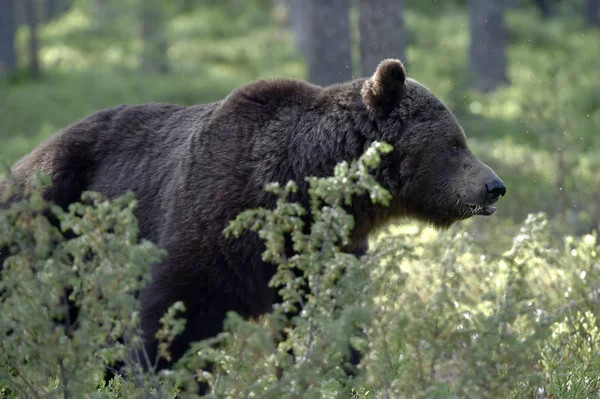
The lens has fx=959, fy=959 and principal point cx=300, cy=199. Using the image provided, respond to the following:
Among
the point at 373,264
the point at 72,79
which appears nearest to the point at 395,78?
the point at 373,264

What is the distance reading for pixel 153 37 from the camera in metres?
20.9

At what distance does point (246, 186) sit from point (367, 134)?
2.38 ft

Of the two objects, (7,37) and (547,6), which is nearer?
(7,37)

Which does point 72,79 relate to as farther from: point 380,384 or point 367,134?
point 380,384

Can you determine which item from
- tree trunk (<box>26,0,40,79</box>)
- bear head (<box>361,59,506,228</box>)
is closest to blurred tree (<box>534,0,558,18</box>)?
tree trunk (<box>26,0,40,79</box>)

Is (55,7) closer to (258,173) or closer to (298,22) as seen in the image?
(298,22)

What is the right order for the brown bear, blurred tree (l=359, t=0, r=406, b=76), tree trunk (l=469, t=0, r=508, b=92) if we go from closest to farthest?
the brown bear, blurred tree (l=359, t=0, r=406, b=76), tree trunk (l=469, t=0, r=508, b=92)

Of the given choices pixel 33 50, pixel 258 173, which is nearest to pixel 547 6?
pixel 33 50

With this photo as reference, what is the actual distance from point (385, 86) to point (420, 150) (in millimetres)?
389

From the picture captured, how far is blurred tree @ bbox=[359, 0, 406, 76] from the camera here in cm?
1143

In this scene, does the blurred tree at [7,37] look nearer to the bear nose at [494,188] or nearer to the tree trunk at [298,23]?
the tree trunk at [298,23]

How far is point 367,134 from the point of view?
5160mm

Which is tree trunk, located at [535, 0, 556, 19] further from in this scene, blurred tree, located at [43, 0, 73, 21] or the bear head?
the bear head

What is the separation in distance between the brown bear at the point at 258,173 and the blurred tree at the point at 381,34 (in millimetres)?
6090
